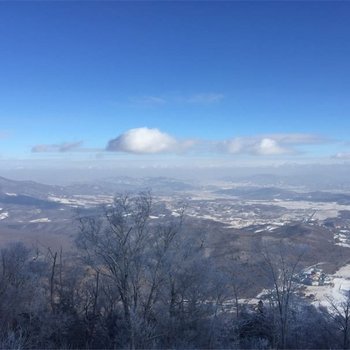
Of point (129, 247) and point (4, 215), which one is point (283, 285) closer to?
point (129, 247)

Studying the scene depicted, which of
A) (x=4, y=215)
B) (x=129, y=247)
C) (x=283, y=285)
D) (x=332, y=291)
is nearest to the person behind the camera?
(x=129, y=247)

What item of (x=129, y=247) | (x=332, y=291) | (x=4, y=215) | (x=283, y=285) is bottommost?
(x=332, y=291)

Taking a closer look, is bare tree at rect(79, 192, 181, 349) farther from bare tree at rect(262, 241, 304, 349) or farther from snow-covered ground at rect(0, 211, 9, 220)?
snow-covered ground at rect(0, 211, 9, 220)

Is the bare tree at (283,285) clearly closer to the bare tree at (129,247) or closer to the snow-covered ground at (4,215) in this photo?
the bare tree at (129,247)

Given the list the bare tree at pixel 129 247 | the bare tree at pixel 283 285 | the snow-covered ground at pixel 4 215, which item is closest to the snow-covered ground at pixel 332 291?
the bare tree at pixel 283 285

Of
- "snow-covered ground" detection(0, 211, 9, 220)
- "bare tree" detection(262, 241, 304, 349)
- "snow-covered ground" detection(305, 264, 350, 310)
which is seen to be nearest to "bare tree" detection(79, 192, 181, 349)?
"bare tree" detection(262, 241, 304, 349)

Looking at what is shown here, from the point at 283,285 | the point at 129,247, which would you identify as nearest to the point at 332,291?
the point at 283,285

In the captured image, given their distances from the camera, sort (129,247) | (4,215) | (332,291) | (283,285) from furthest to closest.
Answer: (4,215) < (332,291) < (283,285) < (129,247)

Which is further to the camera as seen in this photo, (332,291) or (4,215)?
(4,215)

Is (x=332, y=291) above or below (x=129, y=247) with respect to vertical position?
below

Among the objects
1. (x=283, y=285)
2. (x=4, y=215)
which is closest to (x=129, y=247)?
(x=283, y=285)

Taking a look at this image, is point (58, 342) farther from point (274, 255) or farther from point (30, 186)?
point (30, 186)

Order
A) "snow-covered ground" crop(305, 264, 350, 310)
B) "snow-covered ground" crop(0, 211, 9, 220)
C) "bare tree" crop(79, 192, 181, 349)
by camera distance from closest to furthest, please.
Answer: "bare tree" crop(79, 192, 181, 349), "snow-covered ground" crop(305, 264, 350, 310), "snow-covered ground" crop(0, 211, 9, 220)
